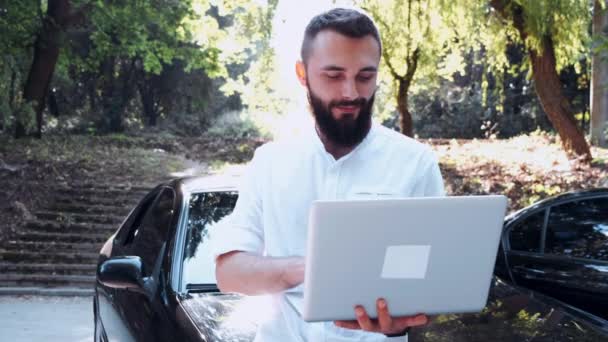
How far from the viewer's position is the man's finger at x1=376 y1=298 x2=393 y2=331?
180 cm

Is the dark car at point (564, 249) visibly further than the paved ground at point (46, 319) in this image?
No

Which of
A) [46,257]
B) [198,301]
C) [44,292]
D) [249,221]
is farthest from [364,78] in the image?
[46,257]

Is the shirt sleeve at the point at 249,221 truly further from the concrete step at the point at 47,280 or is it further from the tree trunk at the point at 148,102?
the tree trunk at the point at 148,102

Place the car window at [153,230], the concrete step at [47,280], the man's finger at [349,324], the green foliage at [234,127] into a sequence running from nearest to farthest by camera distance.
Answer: the man's finger at [349,324] < the car window at [153,230] < the concrete step at [47,280] < the green foliage at [234,127]

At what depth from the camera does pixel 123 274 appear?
3.78 m

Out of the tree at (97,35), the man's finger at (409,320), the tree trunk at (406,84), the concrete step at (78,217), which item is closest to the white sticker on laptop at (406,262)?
the man's finger at (409,320)

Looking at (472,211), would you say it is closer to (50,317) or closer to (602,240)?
(602,240)

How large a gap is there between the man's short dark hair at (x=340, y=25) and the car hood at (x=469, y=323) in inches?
52.4

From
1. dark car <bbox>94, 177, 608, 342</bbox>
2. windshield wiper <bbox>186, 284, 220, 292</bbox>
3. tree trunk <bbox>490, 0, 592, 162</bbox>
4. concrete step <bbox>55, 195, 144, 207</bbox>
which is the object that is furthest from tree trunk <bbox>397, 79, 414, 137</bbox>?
windshield wiper <bbox>186, 284, 220, 292</bbox>

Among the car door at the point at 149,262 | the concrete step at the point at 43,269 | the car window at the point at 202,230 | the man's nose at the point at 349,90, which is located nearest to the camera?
the man's nose at the point at 349,90

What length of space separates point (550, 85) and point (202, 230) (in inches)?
428

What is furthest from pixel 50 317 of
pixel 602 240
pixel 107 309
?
pixel 602 240

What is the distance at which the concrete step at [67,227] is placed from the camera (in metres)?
12.1

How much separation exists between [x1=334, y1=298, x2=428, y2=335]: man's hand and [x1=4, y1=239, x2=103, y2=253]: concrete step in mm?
10230
